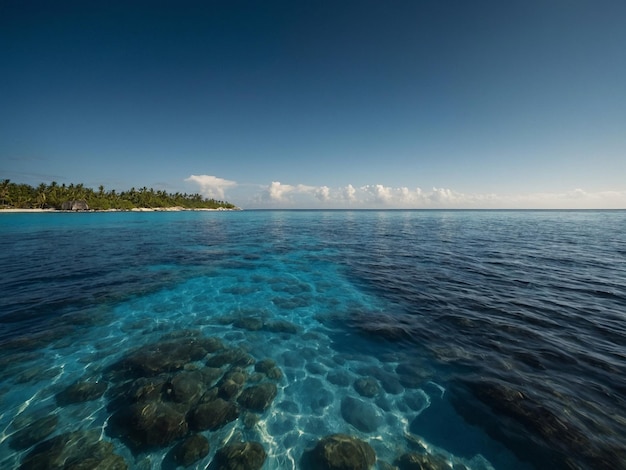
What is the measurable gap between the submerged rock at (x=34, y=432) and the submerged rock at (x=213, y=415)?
3.55 metres

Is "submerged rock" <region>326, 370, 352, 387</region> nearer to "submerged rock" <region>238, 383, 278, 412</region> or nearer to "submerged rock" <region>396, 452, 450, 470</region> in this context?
"submerged rock" <region>238, 383, 278, 412</region>

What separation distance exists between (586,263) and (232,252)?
37952 millimetres

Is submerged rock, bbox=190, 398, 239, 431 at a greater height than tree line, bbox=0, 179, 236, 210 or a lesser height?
lesser

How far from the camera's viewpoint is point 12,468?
210 inches

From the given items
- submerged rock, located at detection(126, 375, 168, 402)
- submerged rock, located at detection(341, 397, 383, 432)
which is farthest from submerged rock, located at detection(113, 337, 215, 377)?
submerged rock, located at detection(341, 397, 383, 432)

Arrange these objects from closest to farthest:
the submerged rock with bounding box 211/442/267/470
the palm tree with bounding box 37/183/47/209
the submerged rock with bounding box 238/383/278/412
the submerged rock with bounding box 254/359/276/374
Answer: the submerged rock with bounding box 211/442/267/470, the submerged rock with bounding box 238/383/278/412, the submerged rock with bounding box 254/359/276/374, the palm tree with bounding box 37/183/47/209

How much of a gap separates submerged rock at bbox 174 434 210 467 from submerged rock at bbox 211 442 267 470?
0.39 m

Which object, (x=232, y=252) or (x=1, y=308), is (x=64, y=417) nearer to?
(x=1, y=308)

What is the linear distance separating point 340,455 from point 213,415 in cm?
360

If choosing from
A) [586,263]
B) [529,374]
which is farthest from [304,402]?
[586,263]

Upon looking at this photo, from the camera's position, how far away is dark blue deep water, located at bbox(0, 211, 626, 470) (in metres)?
6.00

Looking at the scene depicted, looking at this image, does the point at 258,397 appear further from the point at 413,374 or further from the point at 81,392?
the point at 81,392

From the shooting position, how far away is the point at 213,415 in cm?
676

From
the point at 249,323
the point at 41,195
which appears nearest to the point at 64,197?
the point at 41,195
